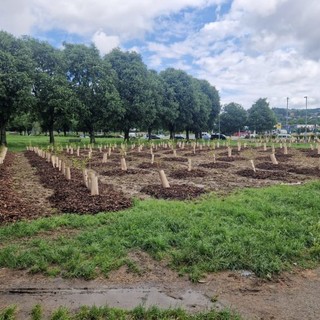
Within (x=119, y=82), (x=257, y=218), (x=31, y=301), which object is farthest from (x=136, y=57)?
(x=31, y=301)

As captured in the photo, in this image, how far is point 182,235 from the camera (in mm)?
7078

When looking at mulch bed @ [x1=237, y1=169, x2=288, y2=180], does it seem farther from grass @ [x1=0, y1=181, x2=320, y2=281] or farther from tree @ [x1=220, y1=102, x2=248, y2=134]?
tree @ [x1=220, y1=102, x2=248, y2=134]

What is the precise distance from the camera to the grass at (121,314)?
4242 mm

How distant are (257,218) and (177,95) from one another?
5375cm

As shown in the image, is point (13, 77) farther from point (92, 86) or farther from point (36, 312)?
point (36, 312)

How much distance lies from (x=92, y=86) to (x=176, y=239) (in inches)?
1618

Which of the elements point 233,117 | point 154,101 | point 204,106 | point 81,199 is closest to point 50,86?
point 154,101

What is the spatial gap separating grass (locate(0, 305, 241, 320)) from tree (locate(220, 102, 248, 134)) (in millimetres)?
91156

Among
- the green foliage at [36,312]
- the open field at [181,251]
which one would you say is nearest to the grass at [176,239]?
the open field at [181,251]

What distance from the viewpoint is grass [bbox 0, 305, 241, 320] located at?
4.24 metres

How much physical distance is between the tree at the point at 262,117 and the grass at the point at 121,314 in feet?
271

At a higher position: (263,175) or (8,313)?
(263,175)

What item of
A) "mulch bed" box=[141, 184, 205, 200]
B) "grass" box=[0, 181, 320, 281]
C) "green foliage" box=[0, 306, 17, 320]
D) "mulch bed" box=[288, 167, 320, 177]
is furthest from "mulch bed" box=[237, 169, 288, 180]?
"green foliage" box=[0, 306, 17, 320]

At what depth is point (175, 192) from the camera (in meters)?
11.3
